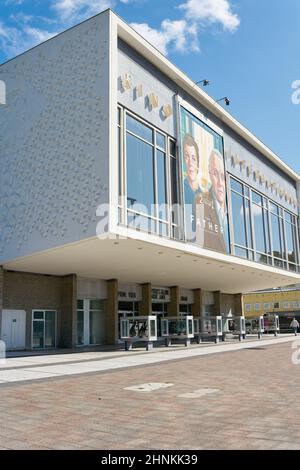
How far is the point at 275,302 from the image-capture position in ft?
180

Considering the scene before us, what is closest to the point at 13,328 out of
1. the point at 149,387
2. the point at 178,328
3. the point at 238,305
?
the point at 178,328

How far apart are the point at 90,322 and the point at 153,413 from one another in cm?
2070

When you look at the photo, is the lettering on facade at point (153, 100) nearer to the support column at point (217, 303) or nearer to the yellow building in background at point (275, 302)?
the support column at point (217, 303)

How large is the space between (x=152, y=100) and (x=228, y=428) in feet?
62.8

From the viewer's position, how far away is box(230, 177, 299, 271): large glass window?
31.8m

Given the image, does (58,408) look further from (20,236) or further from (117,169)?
A: (20,236)

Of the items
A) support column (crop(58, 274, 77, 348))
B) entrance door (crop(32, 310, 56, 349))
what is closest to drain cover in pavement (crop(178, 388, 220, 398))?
support column (crop(58, 274, 77, 348))

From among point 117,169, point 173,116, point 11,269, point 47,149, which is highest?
point 173,116

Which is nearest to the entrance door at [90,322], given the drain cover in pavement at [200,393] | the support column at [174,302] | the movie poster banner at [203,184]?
the support column at [174,302]

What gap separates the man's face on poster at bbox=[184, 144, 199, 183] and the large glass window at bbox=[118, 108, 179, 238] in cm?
85

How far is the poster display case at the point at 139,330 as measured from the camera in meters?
22.4

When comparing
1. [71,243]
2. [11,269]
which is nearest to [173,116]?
[71,243]

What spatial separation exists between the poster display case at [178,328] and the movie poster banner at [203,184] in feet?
14.0
